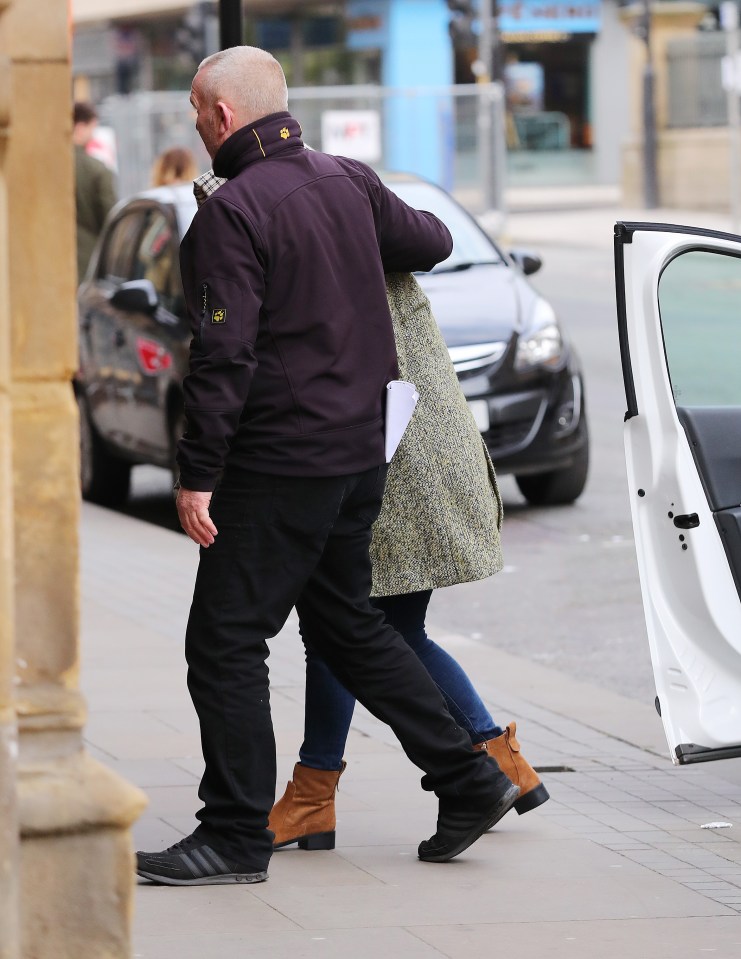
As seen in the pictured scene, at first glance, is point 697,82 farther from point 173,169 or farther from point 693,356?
point 693,356

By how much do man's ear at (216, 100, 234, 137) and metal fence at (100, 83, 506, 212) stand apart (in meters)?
22.2

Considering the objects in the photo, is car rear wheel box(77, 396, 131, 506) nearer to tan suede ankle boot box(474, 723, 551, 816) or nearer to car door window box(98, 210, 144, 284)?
car door window box(98, 210, 144, 284)

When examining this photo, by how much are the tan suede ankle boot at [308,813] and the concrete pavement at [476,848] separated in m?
0.04

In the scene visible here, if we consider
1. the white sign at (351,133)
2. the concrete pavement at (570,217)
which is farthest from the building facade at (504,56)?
the white sign at (351,133)

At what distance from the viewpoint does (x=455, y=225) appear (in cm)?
1109

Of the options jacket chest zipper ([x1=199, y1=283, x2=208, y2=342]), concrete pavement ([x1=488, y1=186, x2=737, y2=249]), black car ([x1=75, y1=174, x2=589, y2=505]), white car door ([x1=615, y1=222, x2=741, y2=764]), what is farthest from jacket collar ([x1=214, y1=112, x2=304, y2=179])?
concrete pavement ([x1=488, y1=186, x2=737, y2=249])

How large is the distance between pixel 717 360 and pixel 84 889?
3.27m

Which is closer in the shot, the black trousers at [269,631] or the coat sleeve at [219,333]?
the coat sleeve at [219,333]

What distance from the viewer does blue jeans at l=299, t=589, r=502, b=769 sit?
4938mm

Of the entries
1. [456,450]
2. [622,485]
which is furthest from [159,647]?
[622,485]

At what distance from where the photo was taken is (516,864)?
4762 millimetres

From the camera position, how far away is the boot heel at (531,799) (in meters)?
5.02

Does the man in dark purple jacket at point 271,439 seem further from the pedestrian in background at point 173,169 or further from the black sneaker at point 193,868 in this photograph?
the pedestrian in background at point 173,169

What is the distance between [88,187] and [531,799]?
28.3 feet
